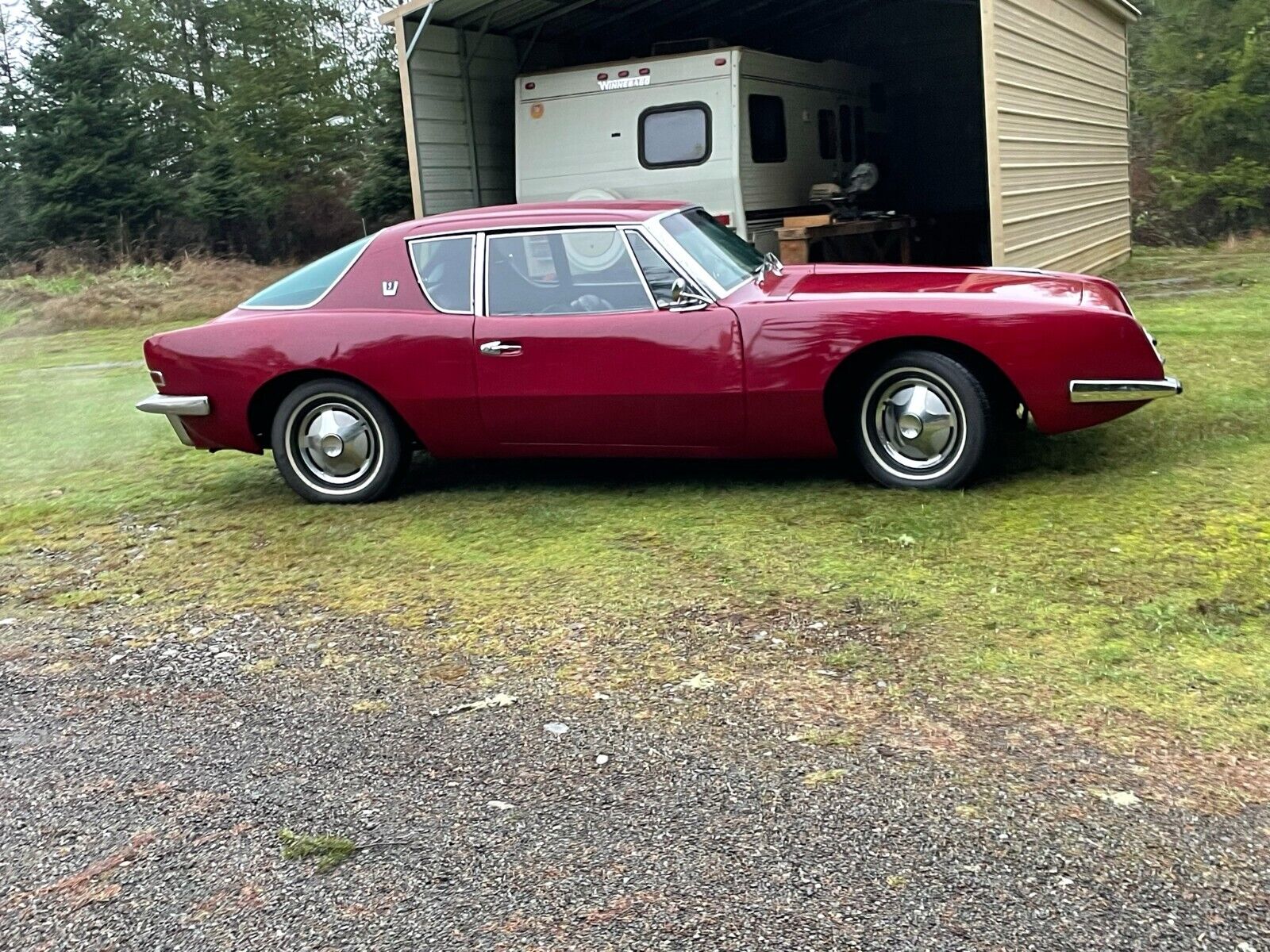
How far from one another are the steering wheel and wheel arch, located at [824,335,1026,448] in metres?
1.11

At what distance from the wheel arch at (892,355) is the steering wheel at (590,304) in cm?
111

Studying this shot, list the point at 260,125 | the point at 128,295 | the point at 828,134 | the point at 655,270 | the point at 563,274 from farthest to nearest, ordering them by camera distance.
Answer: the point at 260,125
the point at 128,295
the point at 828,134
the point at 563,274
the point at 655,270

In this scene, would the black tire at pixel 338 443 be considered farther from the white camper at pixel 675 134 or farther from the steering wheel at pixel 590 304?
the white camper at pixel 675 134

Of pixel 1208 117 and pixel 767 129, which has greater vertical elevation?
pixel 1208 117

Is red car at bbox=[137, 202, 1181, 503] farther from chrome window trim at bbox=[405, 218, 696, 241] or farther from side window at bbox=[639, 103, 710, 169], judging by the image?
side window at bbox=[639, 103, 710, 169]

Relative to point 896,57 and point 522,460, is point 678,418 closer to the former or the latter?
point 522,460

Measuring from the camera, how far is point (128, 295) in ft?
68.4

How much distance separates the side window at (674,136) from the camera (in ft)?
40.3

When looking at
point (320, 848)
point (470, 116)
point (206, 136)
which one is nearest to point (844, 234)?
point (470, 116)

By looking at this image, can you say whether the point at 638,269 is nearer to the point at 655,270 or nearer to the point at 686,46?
the point at 655,270

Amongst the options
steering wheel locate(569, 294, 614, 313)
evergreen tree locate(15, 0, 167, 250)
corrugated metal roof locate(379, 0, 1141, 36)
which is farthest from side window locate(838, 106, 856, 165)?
evergreen tree locate(15, 0, 167, 250)

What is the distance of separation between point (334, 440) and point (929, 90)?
45.7 feet

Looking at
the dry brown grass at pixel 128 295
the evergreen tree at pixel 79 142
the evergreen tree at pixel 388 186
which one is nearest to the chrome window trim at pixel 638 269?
the dry brown grass at pixel 128 295

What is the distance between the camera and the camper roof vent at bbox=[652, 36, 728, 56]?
497 inches
